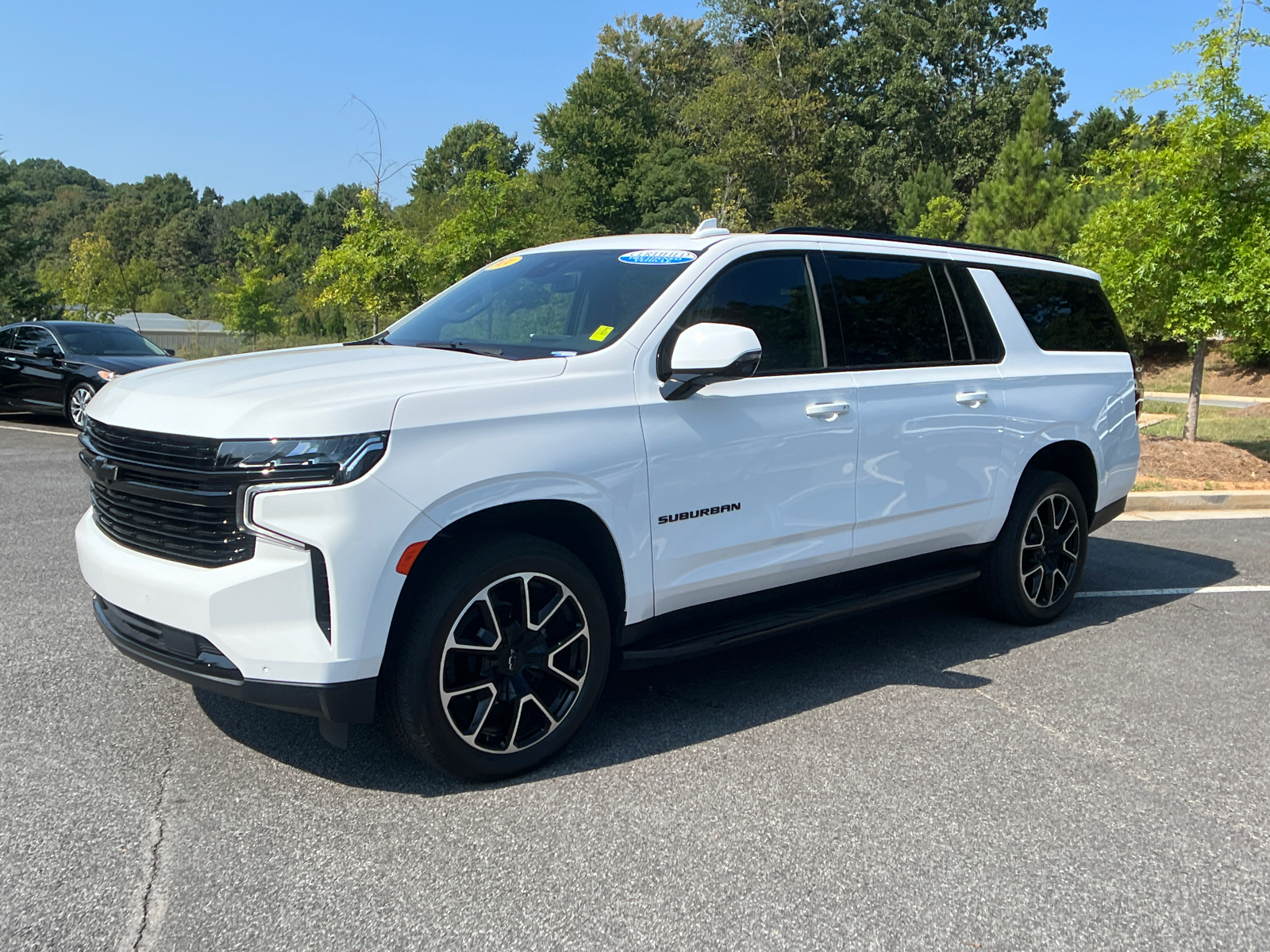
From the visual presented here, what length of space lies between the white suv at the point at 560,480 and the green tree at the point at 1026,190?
30057 mm

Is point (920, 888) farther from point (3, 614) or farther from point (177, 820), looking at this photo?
point (3, 614)

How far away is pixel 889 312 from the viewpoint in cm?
501

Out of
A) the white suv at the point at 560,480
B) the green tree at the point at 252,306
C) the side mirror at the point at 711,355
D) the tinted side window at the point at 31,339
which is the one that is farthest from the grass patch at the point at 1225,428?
the green tree at the point at 252,306

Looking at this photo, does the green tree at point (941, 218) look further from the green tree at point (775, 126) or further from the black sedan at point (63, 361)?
the black sedan at point (63, 361)

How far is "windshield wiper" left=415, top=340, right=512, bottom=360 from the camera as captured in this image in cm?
416

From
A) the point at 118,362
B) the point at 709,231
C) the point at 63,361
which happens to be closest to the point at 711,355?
the point at 709,231

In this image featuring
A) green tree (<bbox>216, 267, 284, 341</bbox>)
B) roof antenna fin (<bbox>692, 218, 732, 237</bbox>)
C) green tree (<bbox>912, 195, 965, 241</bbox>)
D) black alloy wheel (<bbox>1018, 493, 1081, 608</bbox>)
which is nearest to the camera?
roof antenna fin (<bbox>692, 218, 732, 237</bbox>)

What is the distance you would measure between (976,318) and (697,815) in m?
3.21

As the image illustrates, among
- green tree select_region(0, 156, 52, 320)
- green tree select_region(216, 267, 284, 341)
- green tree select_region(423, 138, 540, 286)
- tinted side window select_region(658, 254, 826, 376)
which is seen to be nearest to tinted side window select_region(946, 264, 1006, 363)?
tinted side window select_region(658, 254, 826, 376)

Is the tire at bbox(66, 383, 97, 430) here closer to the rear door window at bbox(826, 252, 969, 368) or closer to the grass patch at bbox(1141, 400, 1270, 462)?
the rear door window at bbox(826, 252, 969, 368)

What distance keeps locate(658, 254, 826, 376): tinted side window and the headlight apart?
1.51m

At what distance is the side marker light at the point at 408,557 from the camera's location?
3293 mm

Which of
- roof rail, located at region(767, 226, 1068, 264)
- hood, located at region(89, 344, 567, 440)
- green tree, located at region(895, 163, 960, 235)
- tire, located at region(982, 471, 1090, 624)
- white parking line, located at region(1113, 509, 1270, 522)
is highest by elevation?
green tree, located at region(895, 163, 960, 235)

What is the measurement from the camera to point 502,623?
362 cm
